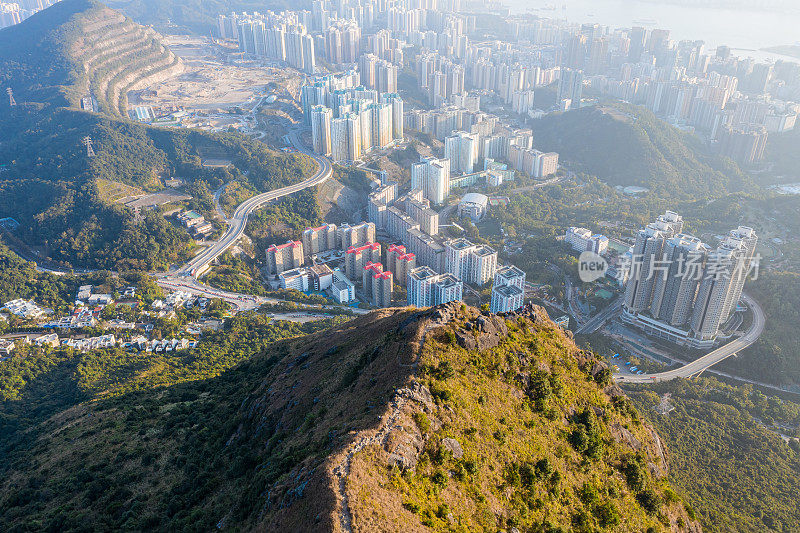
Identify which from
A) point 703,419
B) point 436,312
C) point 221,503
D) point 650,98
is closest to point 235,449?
point 221,503

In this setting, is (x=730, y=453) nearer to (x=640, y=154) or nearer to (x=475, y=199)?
(x=475, y=199)

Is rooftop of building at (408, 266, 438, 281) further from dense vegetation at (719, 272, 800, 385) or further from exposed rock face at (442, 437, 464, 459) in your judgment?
exposed rock face at (442, 437, 464, 459)

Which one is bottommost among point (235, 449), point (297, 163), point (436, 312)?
point (297, 163)

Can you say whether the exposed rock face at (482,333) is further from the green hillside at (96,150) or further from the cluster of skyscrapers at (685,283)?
the green hillside at (96,150)

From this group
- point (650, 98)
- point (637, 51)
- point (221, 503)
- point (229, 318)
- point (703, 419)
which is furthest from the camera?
point (637, 51)

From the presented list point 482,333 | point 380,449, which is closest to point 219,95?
point 482,333

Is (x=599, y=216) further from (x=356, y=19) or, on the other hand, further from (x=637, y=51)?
(x=356, y=19)

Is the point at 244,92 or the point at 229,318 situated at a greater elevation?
the point at 244,92
